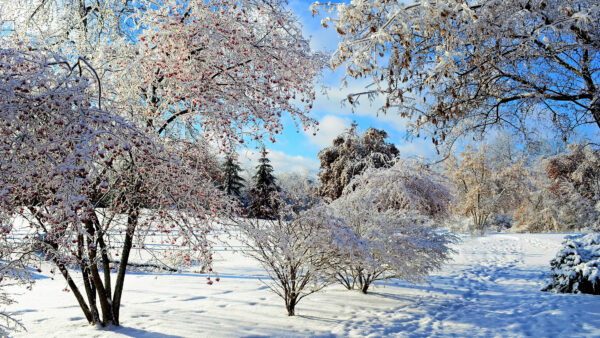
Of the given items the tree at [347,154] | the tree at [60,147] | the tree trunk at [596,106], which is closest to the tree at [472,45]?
the tree trunk at [596,106]

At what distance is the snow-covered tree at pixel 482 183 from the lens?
2031cm

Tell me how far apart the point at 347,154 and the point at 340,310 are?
15.0 metres

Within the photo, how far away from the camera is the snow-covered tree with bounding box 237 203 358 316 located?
5926 millimetres

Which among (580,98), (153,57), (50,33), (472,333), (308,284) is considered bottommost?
(472,333)

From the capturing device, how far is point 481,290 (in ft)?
28.7

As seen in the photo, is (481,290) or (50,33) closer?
(50,33)

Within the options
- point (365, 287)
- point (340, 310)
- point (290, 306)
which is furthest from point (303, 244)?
point (365, 287)

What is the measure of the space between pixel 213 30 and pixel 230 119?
1211 mm

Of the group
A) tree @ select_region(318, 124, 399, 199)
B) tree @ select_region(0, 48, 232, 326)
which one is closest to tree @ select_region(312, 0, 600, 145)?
tree @ select_region(0, 48, 232, 326)

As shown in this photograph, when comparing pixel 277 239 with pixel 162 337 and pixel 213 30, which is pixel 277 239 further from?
pixel 213 30

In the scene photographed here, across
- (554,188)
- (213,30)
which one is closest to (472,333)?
(213,30)

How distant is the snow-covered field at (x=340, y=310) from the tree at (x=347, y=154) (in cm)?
1099

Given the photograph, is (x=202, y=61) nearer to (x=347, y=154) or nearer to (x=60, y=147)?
(x=60, y=147)

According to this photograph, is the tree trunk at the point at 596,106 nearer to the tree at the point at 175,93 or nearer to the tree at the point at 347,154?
the tree at the point at 175,93
